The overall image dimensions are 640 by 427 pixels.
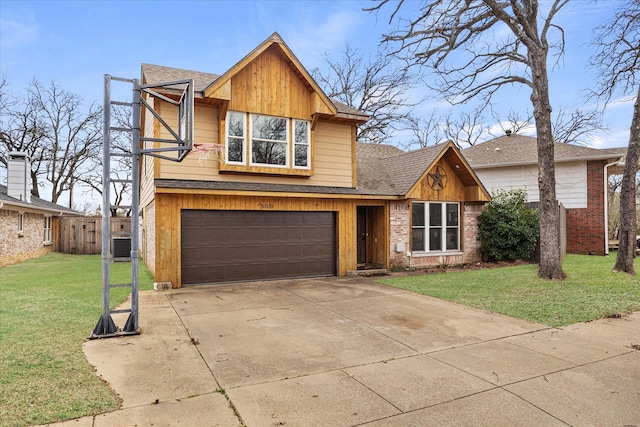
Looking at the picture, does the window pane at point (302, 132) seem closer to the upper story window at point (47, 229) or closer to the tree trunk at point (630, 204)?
the tree trunk at point (630, 204)

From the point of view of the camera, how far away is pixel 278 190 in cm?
1088

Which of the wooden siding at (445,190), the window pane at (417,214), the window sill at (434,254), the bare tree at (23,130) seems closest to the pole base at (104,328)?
the wooden siding at (445,190)

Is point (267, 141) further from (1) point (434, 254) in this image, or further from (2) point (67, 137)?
(2) point (67, 137)

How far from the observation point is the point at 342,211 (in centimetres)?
1226

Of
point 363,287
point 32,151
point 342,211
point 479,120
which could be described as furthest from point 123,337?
point 479,120

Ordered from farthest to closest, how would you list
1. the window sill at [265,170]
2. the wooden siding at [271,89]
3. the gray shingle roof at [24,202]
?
the gray shingle roof at [24,202]
the wooden siding at [271,89]
the window sill at [265,170]

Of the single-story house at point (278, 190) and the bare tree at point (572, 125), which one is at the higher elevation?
the bare tree at point (572, 125)

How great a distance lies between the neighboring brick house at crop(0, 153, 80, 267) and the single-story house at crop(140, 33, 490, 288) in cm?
697

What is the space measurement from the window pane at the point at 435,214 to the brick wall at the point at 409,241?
3.35ft

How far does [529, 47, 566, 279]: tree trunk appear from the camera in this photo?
33.8ft

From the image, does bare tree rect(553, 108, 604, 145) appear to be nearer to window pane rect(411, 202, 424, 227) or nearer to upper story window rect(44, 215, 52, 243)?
window pane rect(411, 202, 424, 227)

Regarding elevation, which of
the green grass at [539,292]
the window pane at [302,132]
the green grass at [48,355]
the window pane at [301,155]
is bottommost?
the green grass at [539,292]

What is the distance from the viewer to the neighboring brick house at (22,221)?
15234 mm

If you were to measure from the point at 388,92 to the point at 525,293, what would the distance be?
20.9 m
